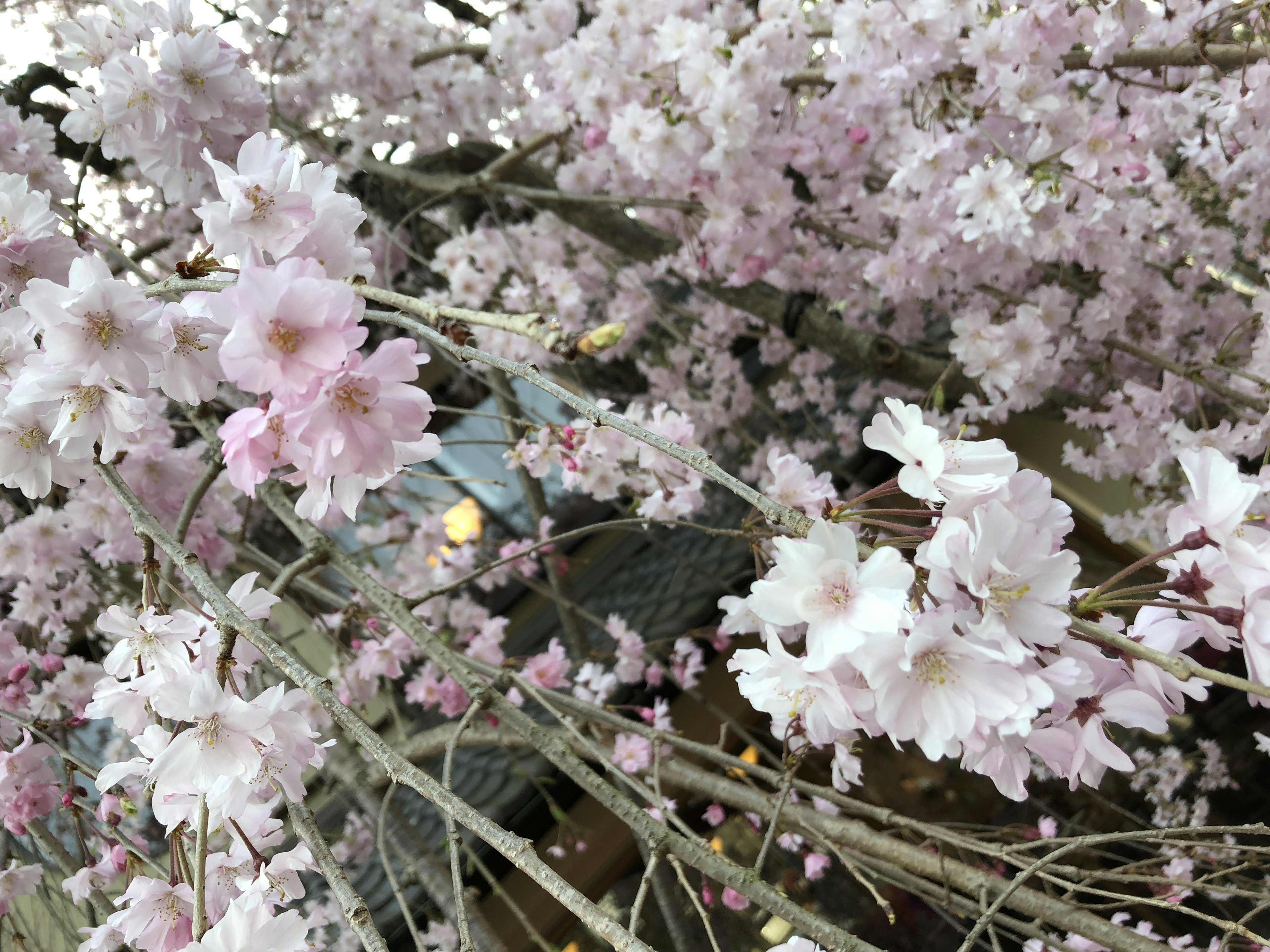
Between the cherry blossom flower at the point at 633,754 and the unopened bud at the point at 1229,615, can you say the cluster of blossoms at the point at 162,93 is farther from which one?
the cherry blossom flower at the point at 633,754

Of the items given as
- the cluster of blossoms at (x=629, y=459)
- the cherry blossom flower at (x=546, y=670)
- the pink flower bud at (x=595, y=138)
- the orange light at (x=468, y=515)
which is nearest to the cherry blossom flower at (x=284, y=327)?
the cluster of blossoms at (x=629, y=459)

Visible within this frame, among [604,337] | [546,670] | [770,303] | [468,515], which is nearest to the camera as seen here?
[604,337]

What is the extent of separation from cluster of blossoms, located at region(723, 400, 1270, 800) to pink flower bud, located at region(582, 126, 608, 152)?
6.46 feet

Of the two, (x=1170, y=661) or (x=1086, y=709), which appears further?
(x=1086, y=709)

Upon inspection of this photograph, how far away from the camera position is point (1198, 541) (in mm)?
735

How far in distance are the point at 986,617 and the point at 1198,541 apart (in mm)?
261

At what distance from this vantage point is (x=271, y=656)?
2.46ft

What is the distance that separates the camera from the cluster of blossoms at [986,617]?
0.64 meters

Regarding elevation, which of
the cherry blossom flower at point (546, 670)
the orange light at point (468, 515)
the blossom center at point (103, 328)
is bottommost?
the orange light at point (468, 515)

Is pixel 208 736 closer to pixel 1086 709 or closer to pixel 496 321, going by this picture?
pixel 496 321

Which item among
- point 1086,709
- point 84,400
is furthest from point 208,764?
point 1086,709

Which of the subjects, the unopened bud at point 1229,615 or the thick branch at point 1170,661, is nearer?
the thick branch at point 1170,661

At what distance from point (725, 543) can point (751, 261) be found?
1.96 meters

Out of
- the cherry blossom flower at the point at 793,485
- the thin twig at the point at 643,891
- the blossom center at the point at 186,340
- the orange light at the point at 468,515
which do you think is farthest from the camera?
the orange light at the point at 468,515
